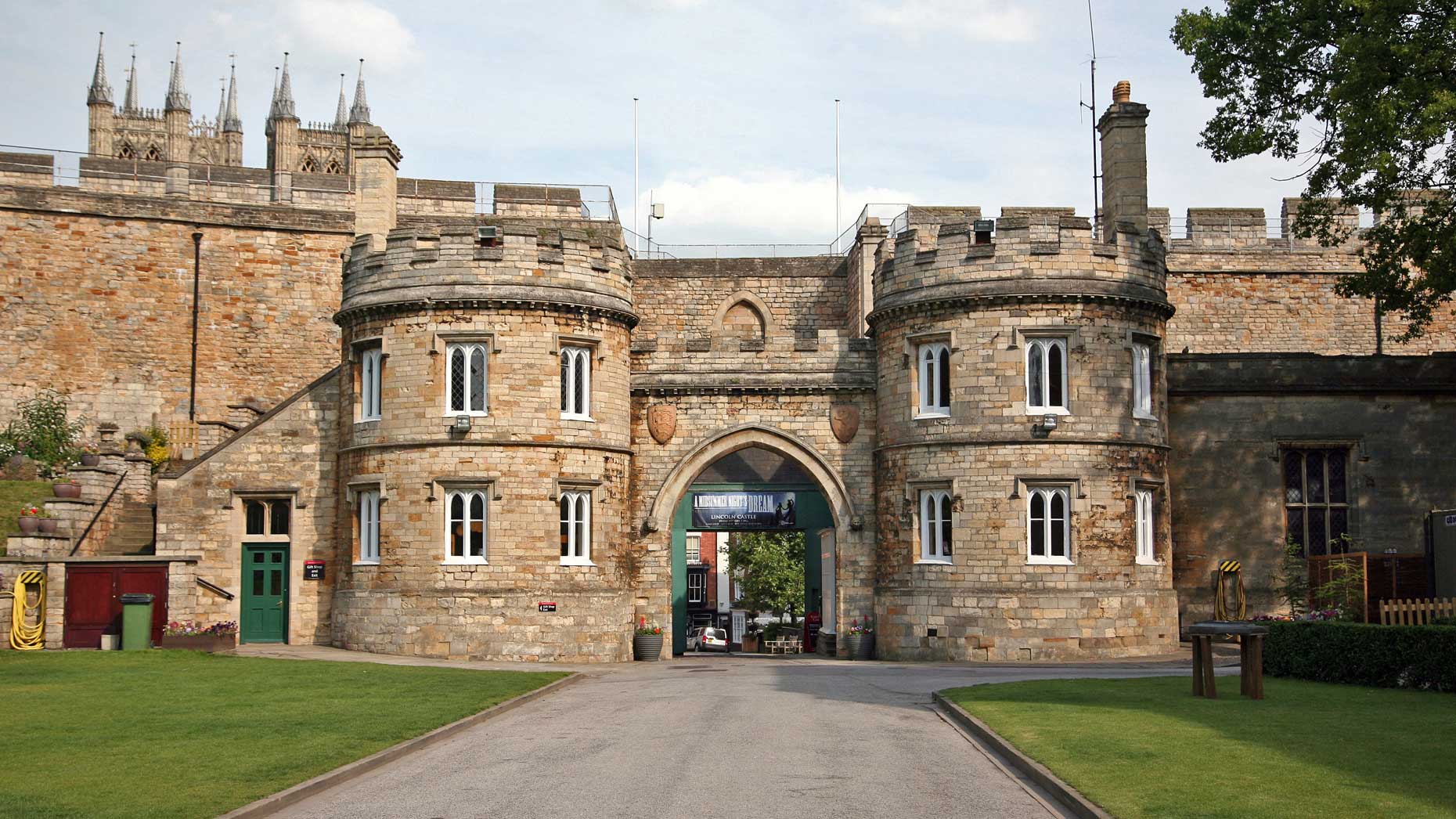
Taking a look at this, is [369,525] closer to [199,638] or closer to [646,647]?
[199,638]

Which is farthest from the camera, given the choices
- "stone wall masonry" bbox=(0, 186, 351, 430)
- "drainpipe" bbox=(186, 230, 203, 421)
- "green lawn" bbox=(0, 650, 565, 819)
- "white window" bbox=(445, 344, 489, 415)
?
"drainpipe" bbox=(186, 230, 203, 421)

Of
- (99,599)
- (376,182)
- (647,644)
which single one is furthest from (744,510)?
(99,599)

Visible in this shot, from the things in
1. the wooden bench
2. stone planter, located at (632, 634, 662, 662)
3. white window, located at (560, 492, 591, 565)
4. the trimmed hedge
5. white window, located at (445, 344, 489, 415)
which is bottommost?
stone planter, located at (632, 634, 662, 662)

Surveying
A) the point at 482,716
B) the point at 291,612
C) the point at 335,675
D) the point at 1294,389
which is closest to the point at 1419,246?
the point at 1294,389

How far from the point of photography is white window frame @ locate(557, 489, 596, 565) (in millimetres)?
27969

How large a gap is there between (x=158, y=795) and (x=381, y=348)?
1792cm

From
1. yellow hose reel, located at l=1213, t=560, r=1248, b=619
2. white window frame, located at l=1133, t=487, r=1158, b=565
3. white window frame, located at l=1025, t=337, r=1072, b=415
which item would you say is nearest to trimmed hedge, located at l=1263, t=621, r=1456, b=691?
white window frame, located at l=1133, t=487, r=1158, b=565

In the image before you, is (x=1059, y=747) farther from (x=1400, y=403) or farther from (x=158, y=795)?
(x=1400, y=403)

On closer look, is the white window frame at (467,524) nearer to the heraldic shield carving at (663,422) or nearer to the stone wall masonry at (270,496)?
the stone wall masonry at (270,496)

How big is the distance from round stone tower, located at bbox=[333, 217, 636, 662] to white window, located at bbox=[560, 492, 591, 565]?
0.11 feet

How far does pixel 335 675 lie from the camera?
21.5 m

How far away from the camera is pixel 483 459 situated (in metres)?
27.4

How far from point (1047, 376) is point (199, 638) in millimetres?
17549

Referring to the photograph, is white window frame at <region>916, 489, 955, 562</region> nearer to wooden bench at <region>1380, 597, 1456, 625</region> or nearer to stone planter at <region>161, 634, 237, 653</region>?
wooden bench at <region>1380, 597, 1456, 625</region>
